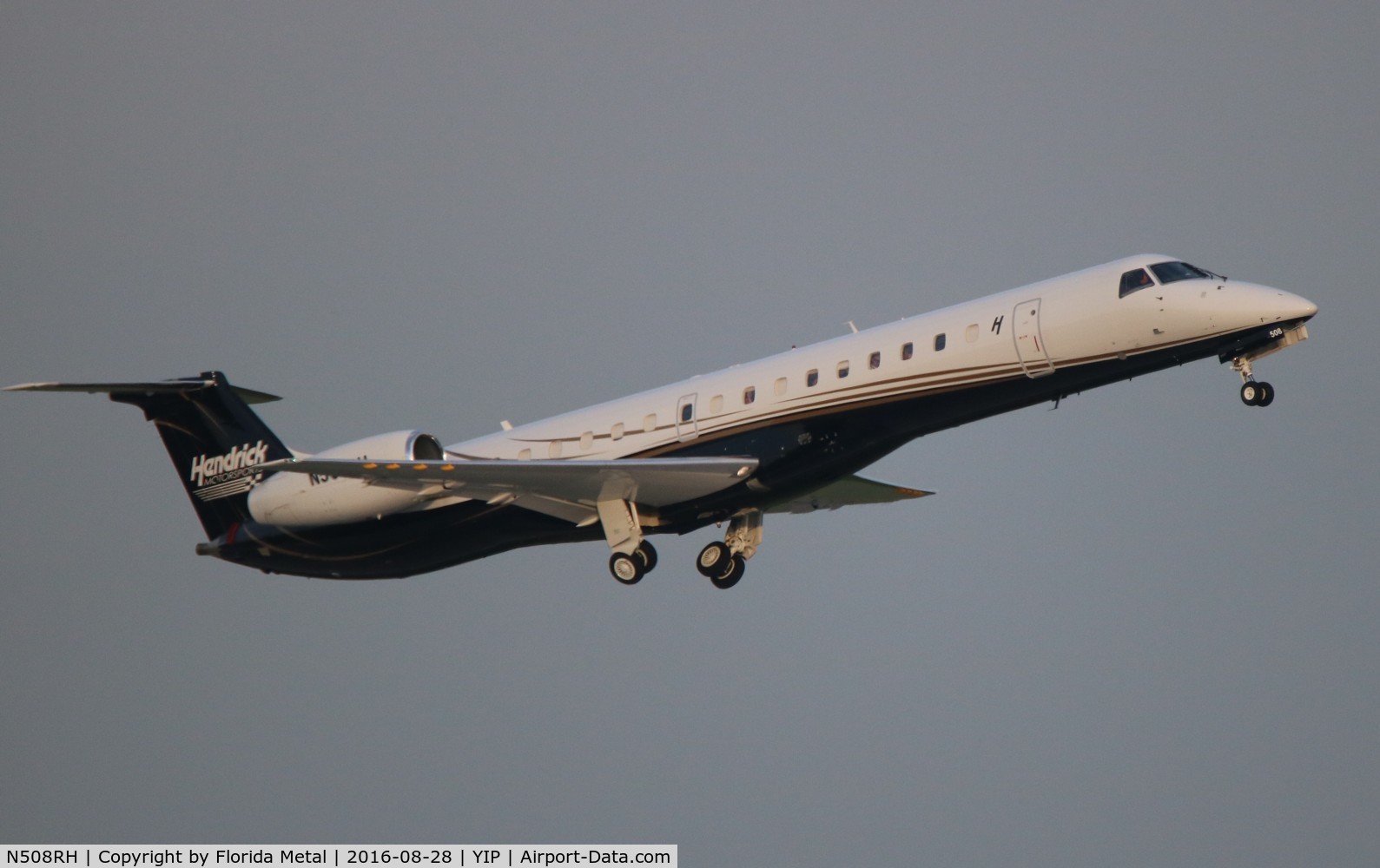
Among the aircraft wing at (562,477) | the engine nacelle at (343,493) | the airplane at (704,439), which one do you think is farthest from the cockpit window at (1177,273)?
the engine nacelle at (343,493)

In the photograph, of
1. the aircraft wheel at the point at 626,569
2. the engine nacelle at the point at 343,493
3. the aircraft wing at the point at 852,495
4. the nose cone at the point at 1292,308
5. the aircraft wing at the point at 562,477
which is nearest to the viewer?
the nose cone at the point at 1292,308

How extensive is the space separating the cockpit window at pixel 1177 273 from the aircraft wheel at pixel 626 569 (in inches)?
335

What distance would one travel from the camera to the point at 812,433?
2303 centimetres

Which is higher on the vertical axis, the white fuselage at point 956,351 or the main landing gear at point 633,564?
the white fuselage at point 956,351

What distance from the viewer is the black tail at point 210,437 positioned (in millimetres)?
27969

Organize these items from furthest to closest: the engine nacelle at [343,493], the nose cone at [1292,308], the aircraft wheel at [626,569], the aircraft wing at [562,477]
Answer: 1. the engine nacelle at [343,493]
2. the aircraft wheel at [626,569]
3. the aircraft wing at [562,477]
4. the nose cone at [1292,308]

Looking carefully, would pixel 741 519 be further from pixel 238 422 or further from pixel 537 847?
pixel 238 422

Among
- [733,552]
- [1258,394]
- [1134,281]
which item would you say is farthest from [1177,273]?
[733,552]

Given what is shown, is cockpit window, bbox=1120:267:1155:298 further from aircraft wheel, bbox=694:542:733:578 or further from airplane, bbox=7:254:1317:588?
aircraft wheel, bbox=694:542:733:578

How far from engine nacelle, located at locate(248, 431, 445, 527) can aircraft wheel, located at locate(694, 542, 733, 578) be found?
4438 mm

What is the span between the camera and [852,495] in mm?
28406

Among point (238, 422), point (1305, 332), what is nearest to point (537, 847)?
point (238, 422)

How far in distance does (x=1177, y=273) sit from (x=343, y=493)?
1334 centimetres

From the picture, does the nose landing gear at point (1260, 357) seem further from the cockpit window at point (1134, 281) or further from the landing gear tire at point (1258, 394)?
the cockpit window at point (1134, 281)
